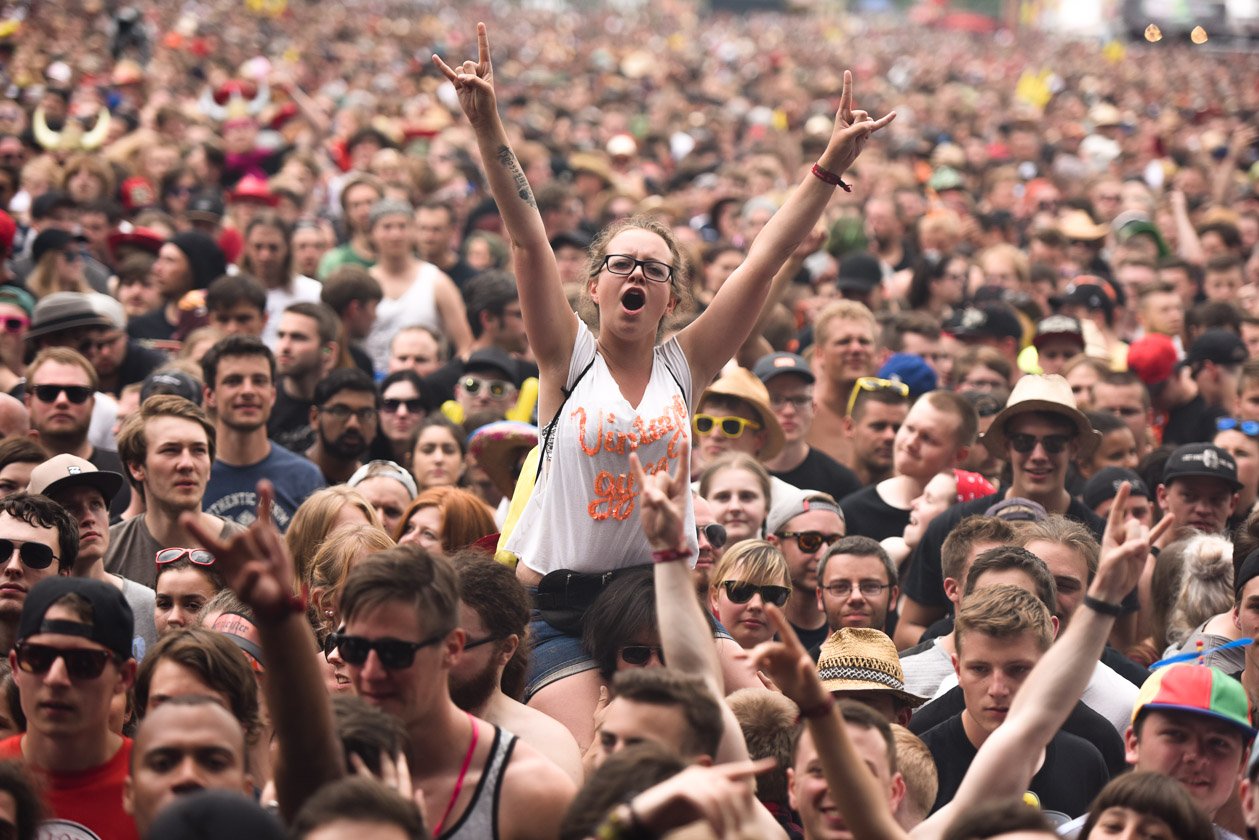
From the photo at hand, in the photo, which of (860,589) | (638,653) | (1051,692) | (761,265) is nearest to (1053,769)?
(1051,692)

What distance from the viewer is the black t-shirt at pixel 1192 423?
10.3 metres

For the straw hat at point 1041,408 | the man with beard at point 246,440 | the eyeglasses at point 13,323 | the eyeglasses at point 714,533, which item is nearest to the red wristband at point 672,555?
the eyeglasses at point 714,533

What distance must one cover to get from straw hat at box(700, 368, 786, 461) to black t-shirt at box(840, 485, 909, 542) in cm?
56

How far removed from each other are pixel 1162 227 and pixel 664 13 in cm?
4605

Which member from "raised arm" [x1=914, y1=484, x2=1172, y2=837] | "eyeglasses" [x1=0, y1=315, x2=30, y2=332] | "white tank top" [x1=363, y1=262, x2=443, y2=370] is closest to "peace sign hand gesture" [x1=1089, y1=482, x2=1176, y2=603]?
"raised arm" [x1=914, y1=484, x2=1172, y2=837]

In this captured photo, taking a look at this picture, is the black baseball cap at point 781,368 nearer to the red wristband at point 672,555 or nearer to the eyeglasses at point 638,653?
the eyeglasses at point 638,653

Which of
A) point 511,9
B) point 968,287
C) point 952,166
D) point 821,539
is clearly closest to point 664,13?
point 511,9

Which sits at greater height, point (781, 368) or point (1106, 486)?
point (781, 368)

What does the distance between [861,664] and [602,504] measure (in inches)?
43.3

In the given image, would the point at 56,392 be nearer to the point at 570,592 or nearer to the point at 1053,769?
the point at 570,592

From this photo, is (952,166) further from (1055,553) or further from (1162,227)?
(1055,553)

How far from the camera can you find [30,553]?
18.3ft

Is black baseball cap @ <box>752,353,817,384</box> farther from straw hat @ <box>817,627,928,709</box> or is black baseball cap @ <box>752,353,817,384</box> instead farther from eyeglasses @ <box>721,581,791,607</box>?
straw hat @ <box>817,627,928,709</box>

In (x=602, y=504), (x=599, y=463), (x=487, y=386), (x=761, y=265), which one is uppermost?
(x=487, y=386)
